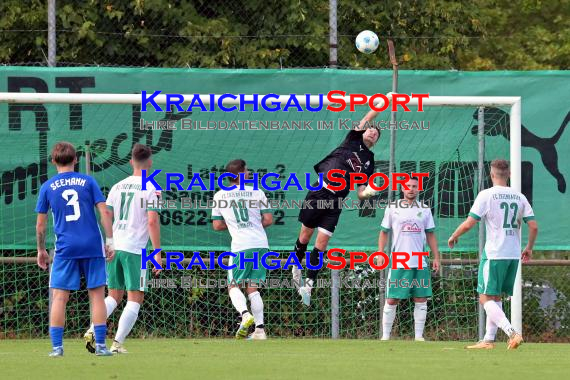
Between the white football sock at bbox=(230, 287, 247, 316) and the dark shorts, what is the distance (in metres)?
3.05

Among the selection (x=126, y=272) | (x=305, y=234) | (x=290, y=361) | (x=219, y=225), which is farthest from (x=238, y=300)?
(x=290, y=361)

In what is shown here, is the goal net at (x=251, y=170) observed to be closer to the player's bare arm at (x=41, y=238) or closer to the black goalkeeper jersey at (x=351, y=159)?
the black goalkeeper jersey at (x=351, y=159)

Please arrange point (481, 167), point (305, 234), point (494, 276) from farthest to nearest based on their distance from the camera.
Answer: point (481, 167) → point (305, 234) → point (494, 276)

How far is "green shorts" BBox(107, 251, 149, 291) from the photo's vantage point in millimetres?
11375

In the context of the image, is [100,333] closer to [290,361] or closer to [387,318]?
[290,361]

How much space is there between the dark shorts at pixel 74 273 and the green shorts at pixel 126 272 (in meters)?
1.32

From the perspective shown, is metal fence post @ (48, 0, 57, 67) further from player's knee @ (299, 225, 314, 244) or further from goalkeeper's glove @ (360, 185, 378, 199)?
goalkeeper's glove @ (360, 185, 378, 199)

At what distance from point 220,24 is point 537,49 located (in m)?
9.52

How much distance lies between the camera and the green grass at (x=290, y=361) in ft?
28.5

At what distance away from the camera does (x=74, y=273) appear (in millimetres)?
10016

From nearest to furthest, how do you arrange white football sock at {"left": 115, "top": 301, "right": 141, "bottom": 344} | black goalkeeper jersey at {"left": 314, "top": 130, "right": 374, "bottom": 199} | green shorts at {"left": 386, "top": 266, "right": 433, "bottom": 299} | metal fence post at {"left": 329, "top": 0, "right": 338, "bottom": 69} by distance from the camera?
white football sock at {"left": 115, "top": 301, "right": 141, "bottom": 344} < black goalkeeper jersey at {"left": 314, "top": 130, "right": 374, "bottom": 199} < green shorts at {"left": 386, "top": 266, "right": 433, "bottom": 299} < metal fence post at {"left": 329, "top": 0, "right": 338, "bottom": 69}

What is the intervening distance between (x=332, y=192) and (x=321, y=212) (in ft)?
0.99

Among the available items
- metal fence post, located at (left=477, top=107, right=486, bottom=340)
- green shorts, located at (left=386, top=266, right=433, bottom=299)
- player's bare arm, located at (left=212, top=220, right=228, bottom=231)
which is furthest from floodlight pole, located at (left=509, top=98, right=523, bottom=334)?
player's bare arm, located at (left=212, top=220, right=228, bottom=231)

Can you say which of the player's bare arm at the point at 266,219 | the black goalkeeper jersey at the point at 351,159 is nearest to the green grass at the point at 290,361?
the player's bare arm at the point at 266,219
